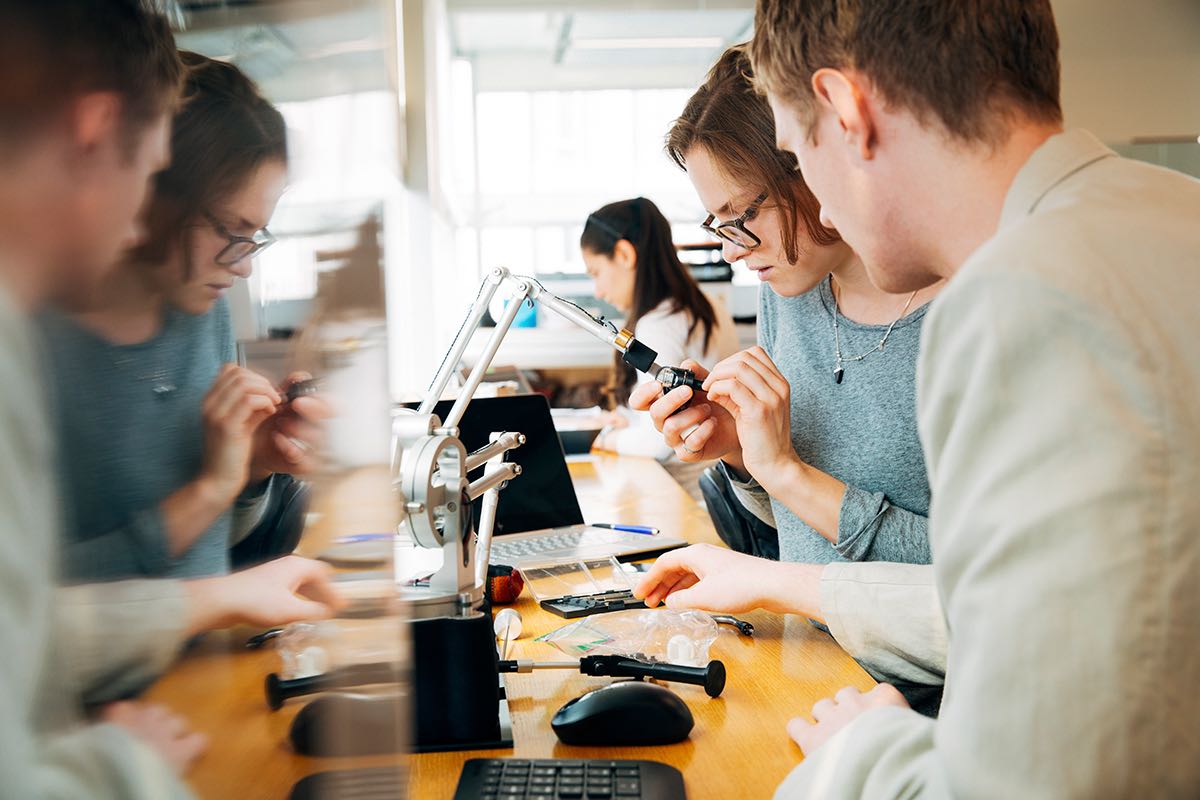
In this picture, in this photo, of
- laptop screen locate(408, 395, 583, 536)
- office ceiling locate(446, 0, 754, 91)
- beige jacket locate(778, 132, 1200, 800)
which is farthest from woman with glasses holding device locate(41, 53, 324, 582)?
office ceiling locate(446, 0, 754, 91)

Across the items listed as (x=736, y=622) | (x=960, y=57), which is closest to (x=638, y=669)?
(x=736, y=622)

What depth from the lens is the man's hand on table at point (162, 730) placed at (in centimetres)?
22

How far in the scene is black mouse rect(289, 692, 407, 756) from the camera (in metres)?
0.35

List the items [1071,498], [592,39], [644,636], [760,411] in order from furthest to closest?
[592,39] → [760,411] → [644,636] → [1071,498]

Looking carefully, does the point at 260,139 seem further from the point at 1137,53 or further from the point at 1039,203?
the point at 1137,53

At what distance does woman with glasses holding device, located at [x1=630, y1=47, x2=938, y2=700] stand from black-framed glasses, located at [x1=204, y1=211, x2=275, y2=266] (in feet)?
3.25

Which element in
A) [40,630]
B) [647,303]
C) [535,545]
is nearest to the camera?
[40,630]

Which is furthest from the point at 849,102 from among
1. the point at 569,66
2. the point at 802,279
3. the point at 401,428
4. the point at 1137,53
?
the point at 1137,53

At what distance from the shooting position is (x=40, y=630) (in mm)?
196

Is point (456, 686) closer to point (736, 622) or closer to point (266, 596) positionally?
point (736, 622)

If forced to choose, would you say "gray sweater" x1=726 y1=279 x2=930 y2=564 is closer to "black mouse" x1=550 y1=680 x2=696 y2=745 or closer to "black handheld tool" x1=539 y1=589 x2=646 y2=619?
"black handheld tool" x1=539 y1=589 x2=646 y2=619

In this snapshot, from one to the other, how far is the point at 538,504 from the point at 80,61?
1661 mm

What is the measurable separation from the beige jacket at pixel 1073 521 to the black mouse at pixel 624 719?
0.36 m

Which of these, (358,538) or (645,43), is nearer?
(358,538)
